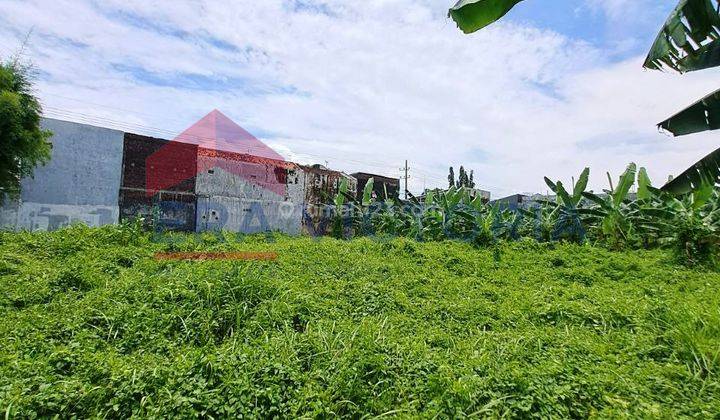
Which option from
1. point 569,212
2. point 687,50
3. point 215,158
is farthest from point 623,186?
point 215,158

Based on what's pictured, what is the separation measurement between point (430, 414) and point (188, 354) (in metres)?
1.51

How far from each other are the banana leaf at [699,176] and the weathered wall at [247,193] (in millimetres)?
10986

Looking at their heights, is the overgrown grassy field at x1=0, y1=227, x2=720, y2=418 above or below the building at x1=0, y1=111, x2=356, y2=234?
below

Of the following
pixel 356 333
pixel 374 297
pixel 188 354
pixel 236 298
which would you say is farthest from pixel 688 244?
pixel 188 354

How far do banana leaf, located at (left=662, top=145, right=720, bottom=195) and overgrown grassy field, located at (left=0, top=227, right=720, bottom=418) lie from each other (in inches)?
44.8

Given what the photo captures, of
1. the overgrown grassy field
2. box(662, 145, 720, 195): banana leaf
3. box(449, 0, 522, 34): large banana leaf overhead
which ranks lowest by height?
the overgrown grassy field

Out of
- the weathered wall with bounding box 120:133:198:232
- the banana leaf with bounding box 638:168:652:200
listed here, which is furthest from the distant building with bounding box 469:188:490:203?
the weathered wall with bounding box 120:133:198:232

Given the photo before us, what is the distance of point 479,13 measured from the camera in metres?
2.88

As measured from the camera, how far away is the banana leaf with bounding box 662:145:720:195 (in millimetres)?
3729

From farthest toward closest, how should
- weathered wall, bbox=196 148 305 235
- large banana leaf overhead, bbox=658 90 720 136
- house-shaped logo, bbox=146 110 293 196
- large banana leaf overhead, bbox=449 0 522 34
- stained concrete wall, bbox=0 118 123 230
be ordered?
weathered wall, bbox=196 148 305 235 → house-shaped logo, bbox=146 110 293 196 → stained concrete wall, bbox=0 118 123 230 → large banana leaf overhead, bbox=658 90 720 136 → large banana leaf overhead, bbox=449 0 522 34

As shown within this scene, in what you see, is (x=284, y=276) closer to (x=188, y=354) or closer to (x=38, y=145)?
(x=188, y=354)

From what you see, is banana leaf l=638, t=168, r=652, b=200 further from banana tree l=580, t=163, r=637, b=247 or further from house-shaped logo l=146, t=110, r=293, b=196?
house-shaped logo l=146, t=110, r=293, b=196

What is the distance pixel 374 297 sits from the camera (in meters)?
4.00

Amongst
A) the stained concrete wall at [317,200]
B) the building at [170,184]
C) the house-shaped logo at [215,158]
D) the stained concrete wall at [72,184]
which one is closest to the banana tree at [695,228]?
the stained concrete wall at [317,200]
